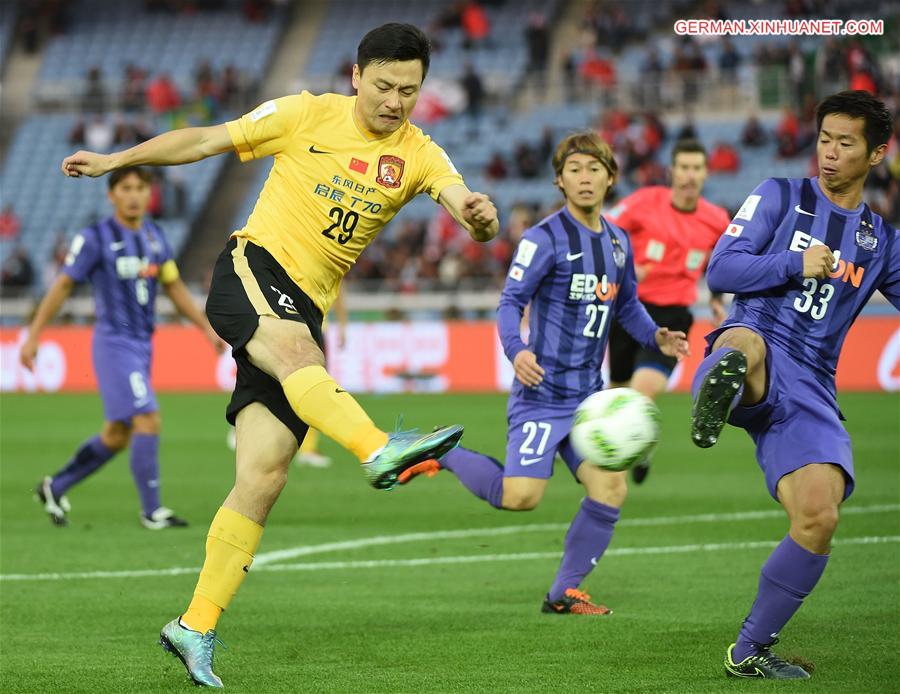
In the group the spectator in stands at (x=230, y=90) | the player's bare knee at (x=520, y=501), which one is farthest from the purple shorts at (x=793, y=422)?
the spectator in stands at (x=230, y=90)

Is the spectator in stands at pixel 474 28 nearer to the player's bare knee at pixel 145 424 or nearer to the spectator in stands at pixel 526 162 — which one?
the spectator in stands at pixel 526 162

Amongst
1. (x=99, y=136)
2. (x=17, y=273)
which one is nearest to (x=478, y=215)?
(x=17, y=273)

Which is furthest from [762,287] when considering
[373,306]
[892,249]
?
[373,306]

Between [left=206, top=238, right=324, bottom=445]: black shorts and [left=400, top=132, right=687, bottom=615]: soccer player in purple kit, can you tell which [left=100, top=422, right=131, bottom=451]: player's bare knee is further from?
[left=206, top=238, right=324, bottom=445]: black shorts

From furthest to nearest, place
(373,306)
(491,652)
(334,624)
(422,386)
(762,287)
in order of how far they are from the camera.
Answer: (373,306)
(422,386)
(334,624)
(491,652)
(762,287)

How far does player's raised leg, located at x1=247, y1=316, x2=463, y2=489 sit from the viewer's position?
4.90 metres

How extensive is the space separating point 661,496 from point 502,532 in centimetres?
213

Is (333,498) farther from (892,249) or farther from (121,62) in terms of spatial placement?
(121,62)

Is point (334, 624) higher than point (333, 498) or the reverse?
higher

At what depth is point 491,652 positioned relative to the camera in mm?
5926

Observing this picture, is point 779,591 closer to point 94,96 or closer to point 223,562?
point 223,562

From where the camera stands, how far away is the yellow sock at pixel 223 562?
210 inches

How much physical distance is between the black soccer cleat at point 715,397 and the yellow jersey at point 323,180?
1305 mm

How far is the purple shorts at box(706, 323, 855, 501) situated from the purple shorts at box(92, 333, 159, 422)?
225 inches
